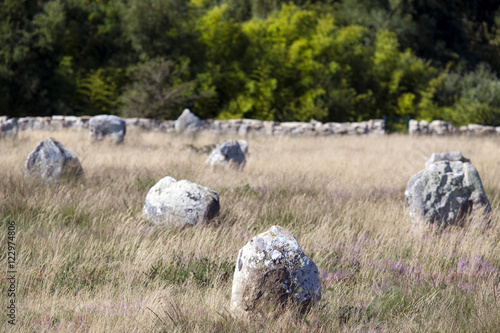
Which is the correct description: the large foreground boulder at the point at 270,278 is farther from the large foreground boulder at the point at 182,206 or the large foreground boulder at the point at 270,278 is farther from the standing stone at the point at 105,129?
the standing stone at the point at 105,129

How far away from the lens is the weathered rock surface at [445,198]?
5531 millimetres

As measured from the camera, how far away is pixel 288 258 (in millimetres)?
2906

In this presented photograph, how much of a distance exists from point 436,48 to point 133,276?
1399 inches

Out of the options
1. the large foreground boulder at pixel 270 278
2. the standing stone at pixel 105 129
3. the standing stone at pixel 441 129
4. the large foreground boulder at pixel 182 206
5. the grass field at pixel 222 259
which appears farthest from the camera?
the standing stone at pixel 441 129

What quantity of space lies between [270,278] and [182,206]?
2.52 metres

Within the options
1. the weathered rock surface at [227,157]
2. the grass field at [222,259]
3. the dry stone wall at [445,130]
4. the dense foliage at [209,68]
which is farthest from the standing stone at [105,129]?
the dry stone wall at [445,130]

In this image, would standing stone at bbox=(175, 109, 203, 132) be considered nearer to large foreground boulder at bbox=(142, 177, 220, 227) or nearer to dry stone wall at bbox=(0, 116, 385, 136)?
dry stone wall at bbox=(0, 116, 385, 136)

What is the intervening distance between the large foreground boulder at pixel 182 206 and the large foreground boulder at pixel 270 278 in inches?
90.0

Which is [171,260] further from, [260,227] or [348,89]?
[348,89]

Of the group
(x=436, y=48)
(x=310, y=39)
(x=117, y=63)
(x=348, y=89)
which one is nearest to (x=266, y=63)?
(x=310, y=39)

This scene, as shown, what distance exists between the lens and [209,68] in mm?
26516

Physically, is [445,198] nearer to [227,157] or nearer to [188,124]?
[227,157]

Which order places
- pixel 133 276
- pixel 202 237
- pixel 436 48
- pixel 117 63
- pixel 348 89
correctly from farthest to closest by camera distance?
pixel 436 48
pixel 348 89
pixel 117 63
pixel 202 237
pixel 133 276

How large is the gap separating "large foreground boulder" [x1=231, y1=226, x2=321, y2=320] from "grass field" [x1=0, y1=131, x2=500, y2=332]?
0.10 m
